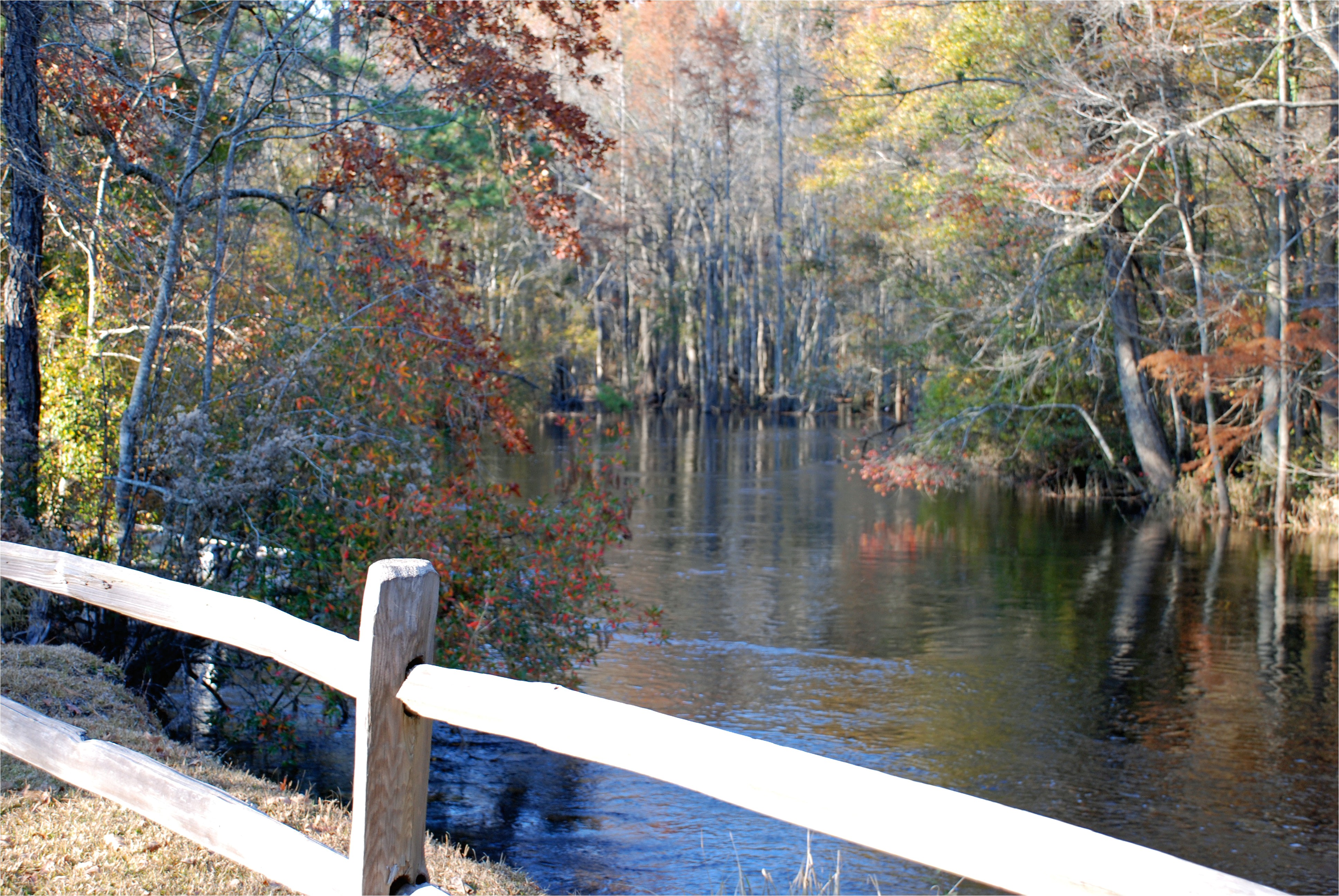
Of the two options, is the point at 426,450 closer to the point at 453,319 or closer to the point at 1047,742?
the point at 453,319

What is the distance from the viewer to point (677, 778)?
2.46 m

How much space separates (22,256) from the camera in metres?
8.22

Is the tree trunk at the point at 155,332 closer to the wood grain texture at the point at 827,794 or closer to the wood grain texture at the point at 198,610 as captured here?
the wood grain texture at the point at 198,610

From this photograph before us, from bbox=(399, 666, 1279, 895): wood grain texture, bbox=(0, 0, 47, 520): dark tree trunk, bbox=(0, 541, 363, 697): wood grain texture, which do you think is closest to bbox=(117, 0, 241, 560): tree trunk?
bbox=(0, 0, 47, 520): dark tree trunk

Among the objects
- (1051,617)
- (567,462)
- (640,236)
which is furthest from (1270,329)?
(640,236)

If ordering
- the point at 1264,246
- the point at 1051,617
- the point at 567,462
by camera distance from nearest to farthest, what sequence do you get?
the point at 567,462
the point at 1051,617
the point at 1264,246

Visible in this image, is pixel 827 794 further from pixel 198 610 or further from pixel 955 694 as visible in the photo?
pixel 955 694

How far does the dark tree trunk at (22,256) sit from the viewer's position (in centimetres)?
812

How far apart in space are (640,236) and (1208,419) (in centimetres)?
3815

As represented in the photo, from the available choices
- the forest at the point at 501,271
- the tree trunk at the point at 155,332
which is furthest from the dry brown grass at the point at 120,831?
the forest at the point at 501,271

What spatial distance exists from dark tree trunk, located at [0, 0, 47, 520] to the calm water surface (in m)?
3.63

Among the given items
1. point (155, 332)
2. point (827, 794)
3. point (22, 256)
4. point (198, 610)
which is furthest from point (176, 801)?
point (22, 256)

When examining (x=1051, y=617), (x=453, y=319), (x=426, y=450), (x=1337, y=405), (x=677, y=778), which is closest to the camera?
(x=677, y=778)

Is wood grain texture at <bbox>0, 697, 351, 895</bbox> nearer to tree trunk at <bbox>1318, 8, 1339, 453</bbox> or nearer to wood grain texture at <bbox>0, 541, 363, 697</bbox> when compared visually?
wood grain texture at <bbox>0, 541, 363, 697</bbox>
